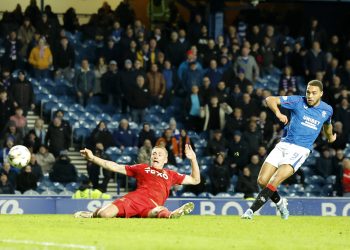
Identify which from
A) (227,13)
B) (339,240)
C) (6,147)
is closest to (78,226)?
(339,240)

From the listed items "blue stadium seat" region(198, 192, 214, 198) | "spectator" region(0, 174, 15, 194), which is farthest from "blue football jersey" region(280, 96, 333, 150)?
"spectator" region(0, 174, 15, 194)

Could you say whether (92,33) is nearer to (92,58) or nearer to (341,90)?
(92,58)

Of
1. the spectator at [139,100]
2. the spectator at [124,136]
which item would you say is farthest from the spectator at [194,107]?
the spectator at [124,136]

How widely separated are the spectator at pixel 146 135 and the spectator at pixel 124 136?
37 cm

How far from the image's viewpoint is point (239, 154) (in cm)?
2661

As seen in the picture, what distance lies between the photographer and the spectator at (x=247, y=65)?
2975cm

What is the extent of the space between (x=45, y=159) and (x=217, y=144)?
4328mm

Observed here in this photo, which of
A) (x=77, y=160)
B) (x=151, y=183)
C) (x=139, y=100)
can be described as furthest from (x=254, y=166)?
(x=151, y=183)

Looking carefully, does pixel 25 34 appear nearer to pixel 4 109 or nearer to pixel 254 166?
pixel 4 109

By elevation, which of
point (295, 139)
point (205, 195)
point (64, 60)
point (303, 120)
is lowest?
point (205, 195)

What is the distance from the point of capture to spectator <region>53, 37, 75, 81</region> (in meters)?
28.5

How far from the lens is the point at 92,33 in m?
30.0

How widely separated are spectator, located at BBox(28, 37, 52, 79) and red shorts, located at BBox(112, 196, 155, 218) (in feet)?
40.4

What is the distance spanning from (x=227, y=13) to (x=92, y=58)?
7320mm
